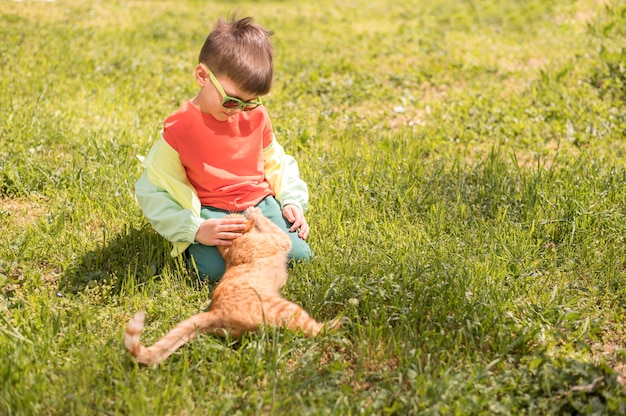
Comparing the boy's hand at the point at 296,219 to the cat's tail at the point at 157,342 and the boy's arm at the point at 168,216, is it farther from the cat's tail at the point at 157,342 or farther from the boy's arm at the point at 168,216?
the cat's tail at the point at 157,342

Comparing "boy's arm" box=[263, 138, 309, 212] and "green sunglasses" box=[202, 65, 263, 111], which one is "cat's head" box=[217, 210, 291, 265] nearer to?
"boy's arm" box=[263, 138, 309, 212]

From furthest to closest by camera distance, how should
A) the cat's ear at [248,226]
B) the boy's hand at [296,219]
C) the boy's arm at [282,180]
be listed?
the boy's arm at [282,180] < the boy's hand at [296,219] < the cat's ear at [248,226]

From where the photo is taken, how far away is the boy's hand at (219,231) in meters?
3.30

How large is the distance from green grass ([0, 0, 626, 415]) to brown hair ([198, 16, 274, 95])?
95 centimetres

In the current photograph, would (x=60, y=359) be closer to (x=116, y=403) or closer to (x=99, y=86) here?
(x=116, y=403)

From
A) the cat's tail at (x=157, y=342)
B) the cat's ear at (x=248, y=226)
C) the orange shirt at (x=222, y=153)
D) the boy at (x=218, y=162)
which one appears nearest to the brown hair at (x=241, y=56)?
the boy at (x=218, y=162)

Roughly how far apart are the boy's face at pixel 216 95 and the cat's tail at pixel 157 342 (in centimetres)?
111

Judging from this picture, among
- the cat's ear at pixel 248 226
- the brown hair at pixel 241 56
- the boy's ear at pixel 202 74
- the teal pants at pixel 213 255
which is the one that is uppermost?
the brown hair at pixel 241 56

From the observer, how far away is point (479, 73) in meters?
6.66

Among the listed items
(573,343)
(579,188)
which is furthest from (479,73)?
(573,343)

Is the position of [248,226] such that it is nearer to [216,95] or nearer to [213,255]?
[213,255]

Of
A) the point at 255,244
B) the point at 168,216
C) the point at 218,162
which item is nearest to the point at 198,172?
the point at 218,162

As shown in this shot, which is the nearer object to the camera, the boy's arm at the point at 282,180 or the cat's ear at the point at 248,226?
the cat's ear at the point at 248,226

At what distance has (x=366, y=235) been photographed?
3.70 meters
